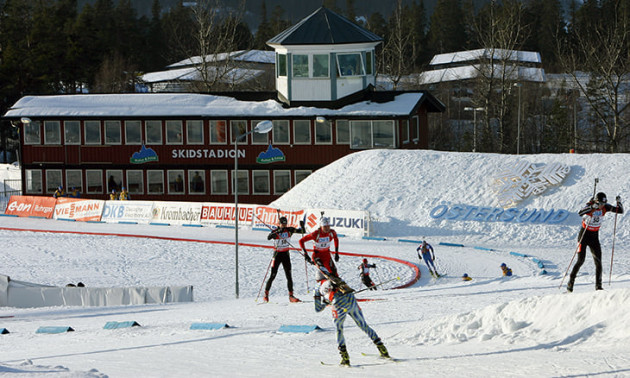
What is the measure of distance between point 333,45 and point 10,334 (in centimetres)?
2771

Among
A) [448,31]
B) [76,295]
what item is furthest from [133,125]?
[448,31]

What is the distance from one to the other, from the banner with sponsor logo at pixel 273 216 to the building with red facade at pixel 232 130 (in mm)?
7862

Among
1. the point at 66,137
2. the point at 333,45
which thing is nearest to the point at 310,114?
the point at 333,45

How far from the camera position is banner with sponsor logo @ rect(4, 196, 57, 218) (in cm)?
3956

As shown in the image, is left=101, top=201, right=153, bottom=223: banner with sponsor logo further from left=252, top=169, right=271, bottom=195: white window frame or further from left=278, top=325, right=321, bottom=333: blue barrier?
left=278, top=325, right=321, bottom=333: blue barrier

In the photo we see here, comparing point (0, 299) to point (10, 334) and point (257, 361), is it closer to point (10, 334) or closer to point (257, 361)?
point (10, 334)

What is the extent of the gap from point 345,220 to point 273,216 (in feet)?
9.90

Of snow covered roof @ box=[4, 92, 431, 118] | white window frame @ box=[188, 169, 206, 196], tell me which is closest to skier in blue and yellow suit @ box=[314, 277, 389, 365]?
snow covered roof @ box=[4, 92, 431, 118]

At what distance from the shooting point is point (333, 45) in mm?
41938

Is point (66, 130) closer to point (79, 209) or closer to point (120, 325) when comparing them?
point (79, 209)

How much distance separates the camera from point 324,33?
4256 centimetres

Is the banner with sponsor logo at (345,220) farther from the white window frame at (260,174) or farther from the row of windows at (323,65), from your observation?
the row of windows at (323,65)

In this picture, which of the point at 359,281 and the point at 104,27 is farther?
the point at 104,27

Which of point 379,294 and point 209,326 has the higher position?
point 209,326
